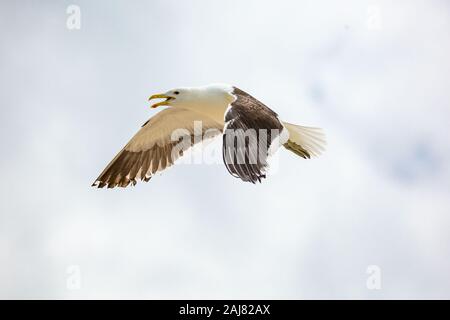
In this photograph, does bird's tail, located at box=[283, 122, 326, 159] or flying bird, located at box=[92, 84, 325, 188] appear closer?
flying bird, located at box=[92, 84, 325, 188]

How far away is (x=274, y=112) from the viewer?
4.59 meters

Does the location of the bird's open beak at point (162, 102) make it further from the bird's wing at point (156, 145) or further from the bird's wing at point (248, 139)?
the bird's wing at point (248, 139)

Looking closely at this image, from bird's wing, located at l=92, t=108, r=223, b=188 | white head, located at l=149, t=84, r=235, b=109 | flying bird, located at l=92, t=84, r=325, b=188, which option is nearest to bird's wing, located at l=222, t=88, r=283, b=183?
flying bird, located at l=92, t=84, r=325, b=188

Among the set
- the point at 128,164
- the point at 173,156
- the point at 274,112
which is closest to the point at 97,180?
the point at 128,164

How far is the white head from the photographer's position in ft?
15.3

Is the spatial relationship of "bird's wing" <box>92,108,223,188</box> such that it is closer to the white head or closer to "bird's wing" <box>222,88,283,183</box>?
the white head

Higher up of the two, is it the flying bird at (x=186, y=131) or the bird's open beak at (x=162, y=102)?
the bird's open beak at (x=162, y=102)

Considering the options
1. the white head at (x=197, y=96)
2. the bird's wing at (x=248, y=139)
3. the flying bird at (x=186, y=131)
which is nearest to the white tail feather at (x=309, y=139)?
the flying bird at (x=186, y=131)

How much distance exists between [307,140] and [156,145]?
1146mm

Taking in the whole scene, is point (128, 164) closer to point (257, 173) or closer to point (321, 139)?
point (321, 139)

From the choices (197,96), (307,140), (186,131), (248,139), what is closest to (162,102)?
(197,96)

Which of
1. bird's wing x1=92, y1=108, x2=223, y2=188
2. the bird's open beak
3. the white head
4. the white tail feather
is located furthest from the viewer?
bird's wing x1=92, y1=108, x2=223, y2=188

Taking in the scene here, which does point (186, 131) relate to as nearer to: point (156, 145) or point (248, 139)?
point (156, 145)

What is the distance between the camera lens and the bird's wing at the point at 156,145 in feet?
17.1
